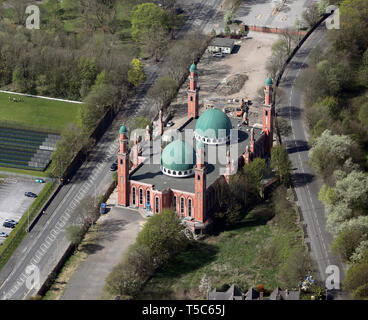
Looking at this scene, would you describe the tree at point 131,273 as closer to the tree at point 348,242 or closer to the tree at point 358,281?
the tree at point 348,242

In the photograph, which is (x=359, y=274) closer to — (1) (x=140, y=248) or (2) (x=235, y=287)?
(2) (x=235, y=287)

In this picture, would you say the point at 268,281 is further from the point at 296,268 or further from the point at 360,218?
the point at 360,218

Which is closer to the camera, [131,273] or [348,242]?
[131,273]

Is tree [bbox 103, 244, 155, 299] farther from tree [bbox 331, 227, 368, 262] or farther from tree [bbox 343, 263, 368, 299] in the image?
tree [bbox 343, 263, 368, 299]

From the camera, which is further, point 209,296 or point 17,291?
point 17,291

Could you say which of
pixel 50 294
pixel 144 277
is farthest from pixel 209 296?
pixel 50 294

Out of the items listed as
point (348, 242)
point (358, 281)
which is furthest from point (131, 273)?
point (358, 281)

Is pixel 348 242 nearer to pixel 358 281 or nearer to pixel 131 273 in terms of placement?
pixel 358 281

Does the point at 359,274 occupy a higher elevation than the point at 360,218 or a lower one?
lower

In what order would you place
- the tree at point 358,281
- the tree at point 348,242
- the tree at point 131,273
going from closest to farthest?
the tree at point 358,281
the tree at point 131,273
the tree at point 348,242

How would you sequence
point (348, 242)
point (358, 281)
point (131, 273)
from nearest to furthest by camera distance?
point (358, 281) < point (131, 273) < point (348, 242)

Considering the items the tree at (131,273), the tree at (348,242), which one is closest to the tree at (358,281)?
the tree at (348,242)
